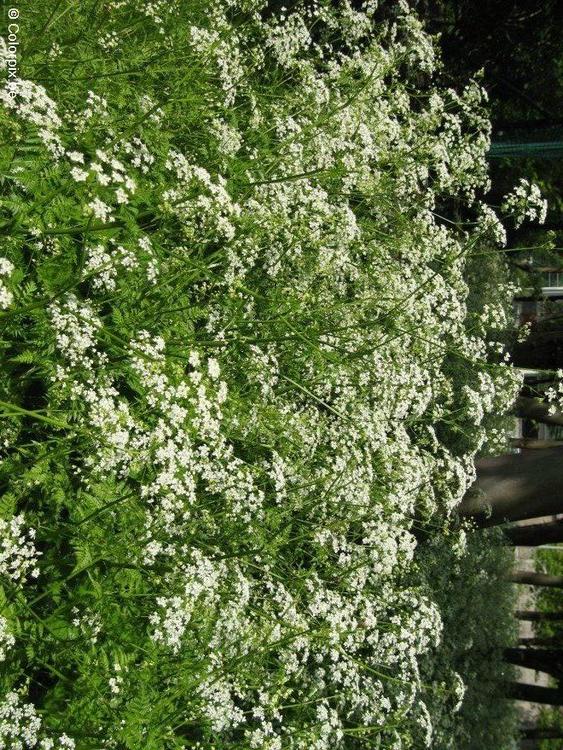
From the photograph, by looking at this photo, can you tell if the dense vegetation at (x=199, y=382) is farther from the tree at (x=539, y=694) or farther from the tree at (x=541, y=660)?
the tree at (x=539, y=694)

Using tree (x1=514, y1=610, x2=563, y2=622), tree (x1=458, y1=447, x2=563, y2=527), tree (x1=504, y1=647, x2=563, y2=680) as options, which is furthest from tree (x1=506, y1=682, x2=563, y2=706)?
tree (x1=458, y1=447, x2=563, y2=527)

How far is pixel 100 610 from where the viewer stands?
4207 mm

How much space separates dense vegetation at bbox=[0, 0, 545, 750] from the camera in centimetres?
395

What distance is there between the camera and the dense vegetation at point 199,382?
12.9 feet

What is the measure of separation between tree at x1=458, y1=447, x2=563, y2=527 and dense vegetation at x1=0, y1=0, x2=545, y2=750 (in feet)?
5.40

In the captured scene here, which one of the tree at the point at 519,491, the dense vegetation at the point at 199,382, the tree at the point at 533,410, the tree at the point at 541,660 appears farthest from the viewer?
the tree at the point at 541,660

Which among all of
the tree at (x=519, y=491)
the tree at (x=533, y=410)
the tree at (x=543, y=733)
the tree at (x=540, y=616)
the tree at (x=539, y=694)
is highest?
the tree at (x=533, y=410)

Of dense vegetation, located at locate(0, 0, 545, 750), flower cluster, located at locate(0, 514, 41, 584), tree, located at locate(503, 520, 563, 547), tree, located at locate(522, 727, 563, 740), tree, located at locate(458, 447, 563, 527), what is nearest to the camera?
flower cluster, located at locate(0, 514, 41, 584)

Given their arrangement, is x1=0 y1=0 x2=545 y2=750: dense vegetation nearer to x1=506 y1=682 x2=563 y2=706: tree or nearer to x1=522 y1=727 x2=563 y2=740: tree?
x1=506 y1=682 x2=563 y2=706: tree

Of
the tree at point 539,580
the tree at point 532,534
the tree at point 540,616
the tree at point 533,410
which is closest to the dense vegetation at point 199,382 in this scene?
the tree at point 532,534

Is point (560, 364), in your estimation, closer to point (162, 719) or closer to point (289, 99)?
point (289, 99)

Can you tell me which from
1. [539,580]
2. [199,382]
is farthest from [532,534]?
[199,382]

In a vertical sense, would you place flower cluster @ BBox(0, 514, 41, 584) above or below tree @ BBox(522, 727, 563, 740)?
above

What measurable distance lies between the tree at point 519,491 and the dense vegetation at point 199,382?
1.65 metres
